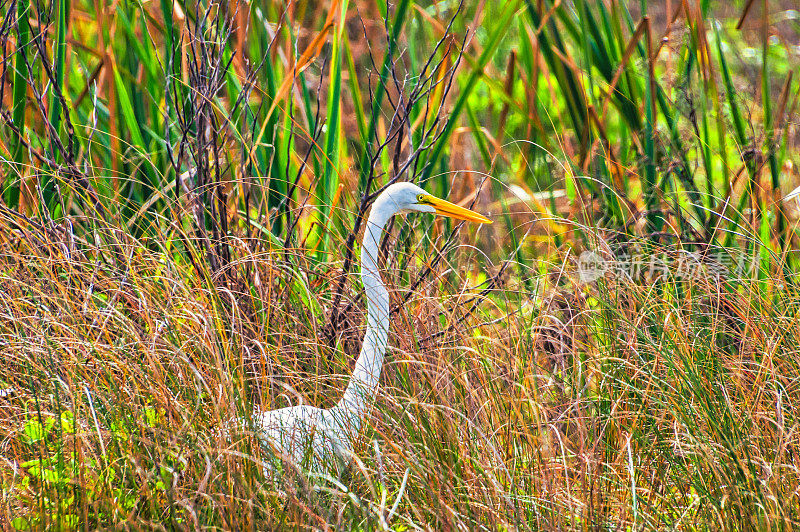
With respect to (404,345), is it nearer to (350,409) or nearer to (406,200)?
(350,409)

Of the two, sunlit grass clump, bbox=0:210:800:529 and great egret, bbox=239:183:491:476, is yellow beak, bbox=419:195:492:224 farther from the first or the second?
sunlit grass clump, bbox=0:210:800:529

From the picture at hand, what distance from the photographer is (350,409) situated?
2.06m

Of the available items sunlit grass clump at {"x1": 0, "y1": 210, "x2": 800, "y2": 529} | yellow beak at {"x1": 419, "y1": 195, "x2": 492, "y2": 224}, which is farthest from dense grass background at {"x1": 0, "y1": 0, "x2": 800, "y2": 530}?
yellow beak at {"x1": 419, "y1": 195, "x2": 492, "y2": 224}

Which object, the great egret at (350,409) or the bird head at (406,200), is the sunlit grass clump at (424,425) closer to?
the great egret at (350,409)

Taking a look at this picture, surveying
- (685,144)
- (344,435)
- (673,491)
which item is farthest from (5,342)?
(685,144)

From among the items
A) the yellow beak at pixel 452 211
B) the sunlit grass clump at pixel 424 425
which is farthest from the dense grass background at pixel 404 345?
the yellow beak at pixel 452 211

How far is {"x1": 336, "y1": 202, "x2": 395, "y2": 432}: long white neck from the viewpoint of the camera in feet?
6.49

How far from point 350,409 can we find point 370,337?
208 mm

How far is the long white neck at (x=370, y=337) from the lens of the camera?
1979 mm

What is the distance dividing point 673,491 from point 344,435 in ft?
2.54

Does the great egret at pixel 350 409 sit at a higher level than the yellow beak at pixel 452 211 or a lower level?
lower

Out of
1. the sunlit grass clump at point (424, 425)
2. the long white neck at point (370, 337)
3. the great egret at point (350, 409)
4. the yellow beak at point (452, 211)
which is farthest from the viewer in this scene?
the yellow beak at point (452, 211)

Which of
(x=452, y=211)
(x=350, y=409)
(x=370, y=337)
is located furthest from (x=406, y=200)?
(x=350, y=409)

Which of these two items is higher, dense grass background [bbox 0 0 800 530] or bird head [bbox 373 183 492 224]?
bird head [bbox 373 183 492 224]
